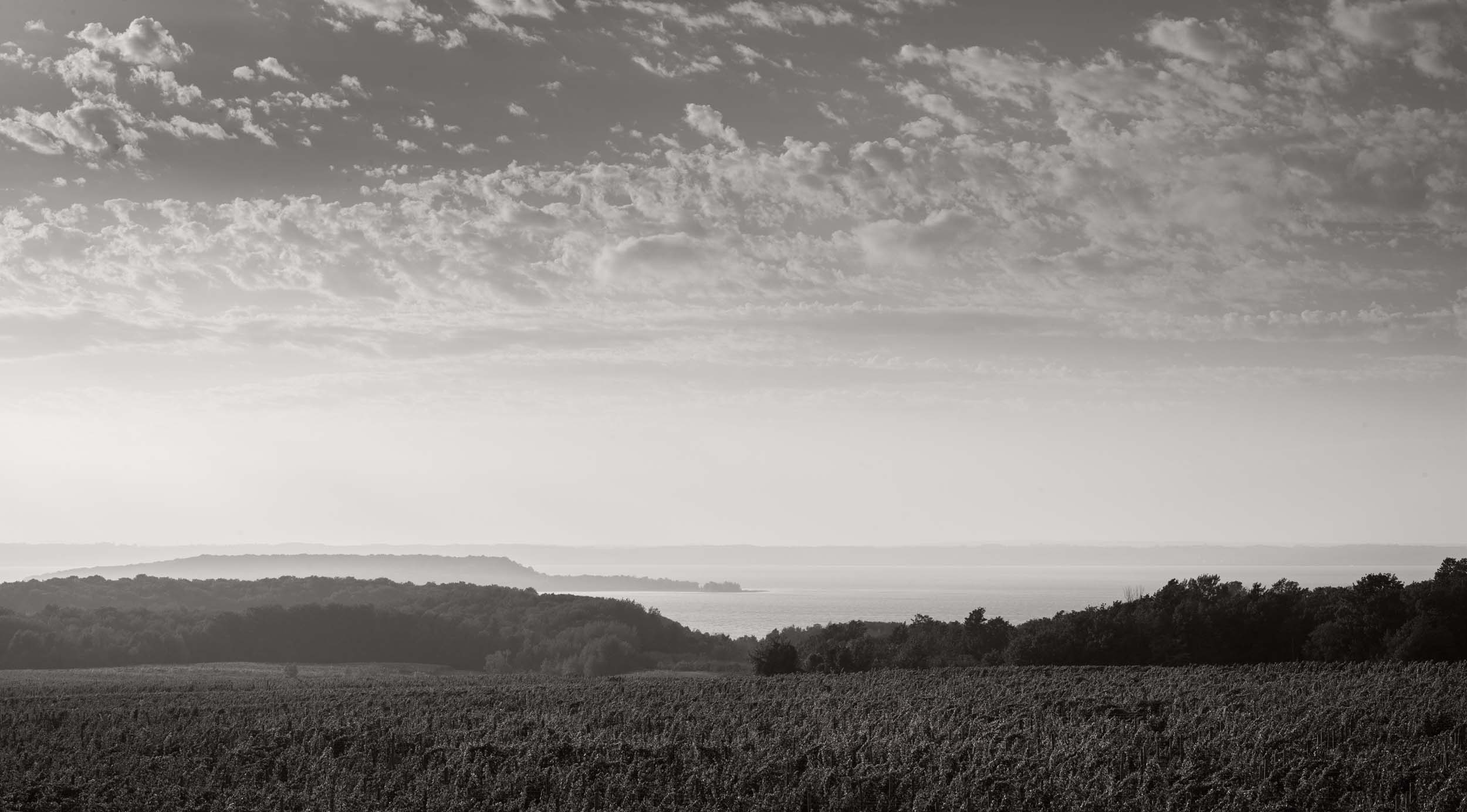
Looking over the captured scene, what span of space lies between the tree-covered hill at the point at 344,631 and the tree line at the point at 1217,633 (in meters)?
46.3

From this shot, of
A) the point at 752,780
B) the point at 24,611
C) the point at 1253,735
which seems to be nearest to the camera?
the point at 752,780

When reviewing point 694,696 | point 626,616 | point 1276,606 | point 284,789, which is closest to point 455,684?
point 694,696

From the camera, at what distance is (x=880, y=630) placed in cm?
11481

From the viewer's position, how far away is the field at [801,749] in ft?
69.9

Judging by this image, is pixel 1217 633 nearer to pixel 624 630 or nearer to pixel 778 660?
pixel 778 660

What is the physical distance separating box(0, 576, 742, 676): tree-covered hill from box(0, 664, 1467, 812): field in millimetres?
68827

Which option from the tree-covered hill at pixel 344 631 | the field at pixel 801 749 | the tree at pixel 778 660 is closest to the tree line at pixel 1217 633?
the tree at pixel 778 660

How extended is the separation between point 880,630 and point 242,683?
218 feet

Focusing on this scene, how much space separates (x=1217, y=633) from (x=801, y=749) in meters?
52.2

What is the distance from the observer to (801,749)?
26.0m

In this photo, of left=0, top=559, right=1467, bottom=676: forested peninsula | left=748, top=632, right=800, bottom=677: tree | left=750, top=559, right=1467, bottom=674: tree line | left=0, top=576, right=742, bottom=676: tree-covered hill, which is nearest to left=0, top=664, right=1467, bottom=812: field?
left=750, top=559, right=1467, bottom=674: tree line

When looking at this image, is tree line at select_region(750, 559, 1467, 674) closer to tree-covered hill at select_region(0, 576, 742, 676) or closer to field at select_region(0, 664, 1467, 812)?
field at select_region(0, 664, 1467, 812)

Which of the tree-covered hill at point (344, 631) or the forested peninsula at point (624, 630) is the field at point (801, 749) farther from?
the tree-covered hill at point (344, 631)

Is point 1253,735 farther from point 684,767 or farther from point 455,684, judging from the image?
point 455,684
